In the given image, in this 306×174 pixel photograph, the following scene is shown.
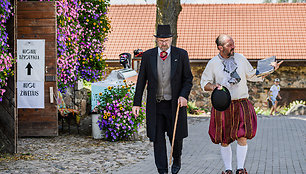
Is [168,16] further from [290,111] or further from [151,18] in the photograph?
[151,18]

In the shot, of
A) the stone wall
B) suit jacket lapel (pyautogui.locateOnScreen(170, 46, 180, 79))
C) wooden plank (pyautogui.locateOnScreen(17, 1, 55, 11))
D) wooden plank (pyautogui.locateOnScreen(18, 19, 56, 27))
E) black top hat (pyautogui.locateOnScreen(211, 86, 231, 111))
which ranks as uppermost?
wooden plank (pyautogui.locateOnScreen(17, 1, 55, 11))

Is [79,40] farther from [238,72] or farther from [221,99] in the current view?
[221,99]

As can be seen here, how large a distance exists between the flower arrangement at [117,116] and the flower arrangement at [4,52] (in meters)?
2.34

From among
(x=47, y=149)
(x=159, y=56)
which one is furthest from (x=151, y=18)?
(x=159, y=56)

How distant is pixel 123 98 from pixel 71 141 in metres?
1.30

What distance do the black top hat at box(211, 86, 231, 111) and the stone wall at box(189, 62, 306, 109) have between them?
13.9 metres

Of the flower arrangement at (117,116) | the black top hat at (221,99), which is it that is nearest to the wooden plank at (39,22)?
the flower arrangement at (117,116)

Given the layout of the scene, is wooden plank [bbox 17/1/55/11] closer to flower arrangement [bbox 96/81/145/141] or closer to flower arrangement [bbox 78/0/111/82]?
flower arrangement [bbox 96/81/145/141]

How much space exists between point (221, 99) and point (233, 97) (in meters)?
0.26

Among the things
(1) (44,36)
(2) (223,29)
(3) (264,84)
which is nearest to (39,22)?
(1) (44,36)

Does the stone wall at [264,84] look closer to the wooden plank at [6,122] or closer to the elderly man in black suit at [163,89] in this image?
the wooden plank at [6,122]

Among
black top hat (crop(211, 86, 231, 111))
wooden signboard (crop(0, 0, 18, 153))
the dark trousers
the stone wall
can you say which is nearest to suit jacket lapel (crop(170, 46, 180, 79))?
the dark trousers

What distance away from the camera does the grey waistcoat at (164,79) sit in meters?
5.59

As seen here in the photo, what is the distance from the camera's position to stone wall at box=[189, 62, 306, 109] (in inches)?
763
